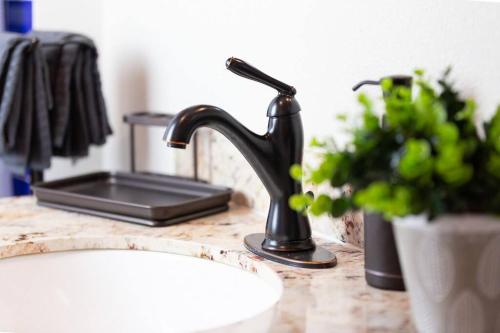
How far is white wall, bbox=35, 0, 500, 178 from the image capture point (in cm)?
118

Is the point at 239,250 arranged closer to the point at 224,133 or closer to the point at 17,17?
the point at 224,133

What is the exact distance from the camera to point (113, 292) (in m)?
1.41

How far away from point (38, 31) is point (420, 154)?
1.41 m

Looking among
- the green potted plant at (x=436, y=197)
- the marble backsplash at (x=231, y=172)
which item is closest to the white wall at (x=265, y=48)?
the marble backsplash at (x=231, y=172)

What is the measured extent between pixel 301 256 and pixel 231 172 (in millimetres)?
421

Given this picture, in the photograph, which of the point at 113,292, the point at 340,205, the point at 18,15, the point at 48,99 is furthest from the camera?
the point at 18,15

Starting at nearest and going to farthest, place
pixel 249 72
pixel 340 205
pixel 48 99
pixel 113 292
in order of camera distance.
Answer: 1. pixel 340 205
2. pixel 249 72
3. pixel 113 292
4. pixel 48 99

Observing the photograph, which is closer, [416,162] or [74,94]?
[416,162]

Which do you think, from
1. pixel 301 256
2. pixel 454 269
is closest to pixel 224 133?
pixel 301 256

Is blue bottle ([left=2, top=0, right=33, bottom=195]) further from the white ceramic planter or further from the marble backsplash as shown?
the white ceramic planter

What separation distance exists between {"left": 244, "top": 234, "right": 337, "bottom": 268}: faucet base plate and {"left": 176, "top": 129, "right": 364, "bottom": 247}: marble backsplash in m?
0.12

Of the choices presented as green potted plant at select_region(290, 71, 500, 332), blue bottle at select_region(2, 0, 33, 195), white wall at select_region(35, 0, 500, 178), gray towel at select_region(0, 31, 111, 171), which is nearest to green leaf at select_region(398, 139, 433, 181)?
green potted plant at select_region(290, 71, 500, 332)

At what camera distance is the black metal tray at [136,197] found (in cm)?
148

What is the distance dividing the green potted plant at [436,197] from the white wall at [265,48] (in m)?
0.31
